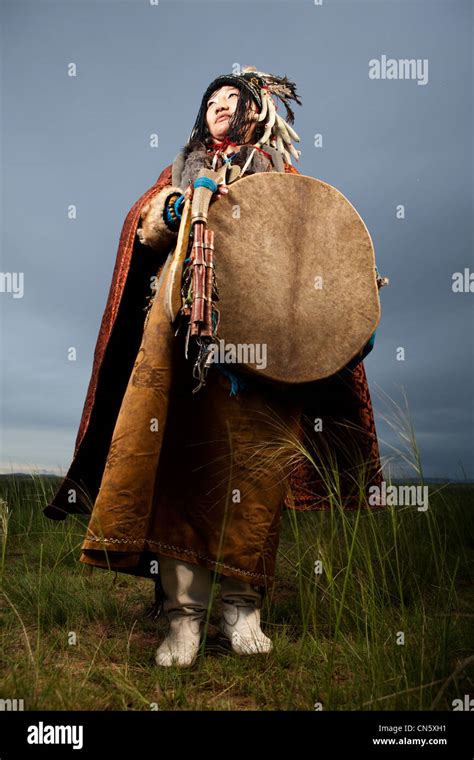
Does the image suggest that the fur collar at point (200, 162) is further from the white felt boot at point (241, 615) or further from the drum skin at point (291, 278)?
the white felt boot at point (241, 615)

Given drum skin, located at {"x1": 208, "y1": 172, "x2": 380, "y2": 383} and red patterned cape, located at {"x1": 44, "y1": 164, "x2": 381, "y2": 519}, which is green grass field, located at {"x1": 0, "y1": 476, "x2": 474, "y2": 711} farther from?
drum skin, located at {"x1": 208, "y1": 172, "x2": 380, "y2": 383}

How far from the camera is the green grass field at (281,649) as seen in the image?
1.94 meters

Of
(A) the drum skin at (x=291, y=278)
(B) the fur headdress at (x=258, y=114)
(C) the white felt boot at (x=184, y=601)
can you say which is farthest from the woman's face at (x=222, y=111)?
(C) the white felt boot at (x=184, y=601)

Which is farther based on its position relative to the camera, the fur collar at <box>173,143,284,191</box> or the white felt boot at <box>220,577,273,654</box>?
the fur collar at <box>173,143,284,191</box>

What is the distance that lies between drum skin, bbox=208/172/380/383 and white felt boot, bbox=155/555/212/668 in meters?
0.83

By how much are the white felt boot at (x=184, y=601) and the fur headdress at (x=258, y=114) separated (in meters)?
1.79

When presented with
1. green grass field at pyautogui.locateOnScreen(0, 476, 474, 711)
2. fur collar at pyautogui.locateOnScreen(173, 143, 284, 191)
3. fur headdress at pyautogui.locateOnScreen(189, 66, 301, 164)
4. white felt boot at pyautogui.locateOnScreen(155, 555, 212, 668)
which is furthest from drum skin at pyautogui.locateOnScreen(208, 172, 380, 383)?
white felt boot at pyautogui.locateOnScreen(155, 555, 212, 668)

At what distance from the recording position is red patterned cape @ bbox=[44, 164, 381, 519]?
2777 millimetres

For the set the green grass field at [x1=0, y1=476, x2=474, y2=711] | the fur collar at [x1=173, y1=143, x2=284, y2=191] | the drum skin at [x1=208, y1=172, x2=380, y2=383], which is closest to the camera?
the green grass field at [x1=0, y1=476, x2=474, y2=711]

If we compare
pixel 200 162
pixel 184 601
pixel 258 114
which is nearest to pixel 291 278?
pixel 200 162

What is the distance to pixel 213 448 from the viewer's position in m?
2.56
